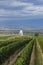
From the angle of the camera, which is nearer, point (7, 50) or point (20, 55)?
point (20, 55)

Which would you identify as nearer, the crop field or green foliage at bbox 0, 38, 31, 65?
the crop field

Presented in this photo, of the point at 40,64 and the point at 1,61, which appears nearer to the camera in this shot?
the point at 40,64

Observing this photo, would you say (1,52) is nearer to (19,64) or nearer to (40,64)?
(40,64)

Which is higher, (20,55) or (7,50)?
(7,50)

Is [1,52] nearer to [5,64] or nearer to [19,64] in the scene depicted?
[5,64]

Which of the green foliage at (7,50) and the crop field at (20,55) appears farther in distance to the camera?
the green foliage at (7,50)

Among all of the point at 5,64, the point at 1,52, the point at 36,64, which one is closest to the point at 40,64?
the point at 36,64

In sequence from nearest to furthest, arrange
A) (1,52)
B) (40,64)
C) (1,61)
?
(40,64) < (1,61) < (1,52)

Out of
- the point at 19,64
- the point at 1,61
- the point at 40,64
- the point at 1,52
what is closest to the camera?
the point at 19,64

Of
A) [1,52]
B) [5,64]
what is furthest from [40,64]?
[1,52]
